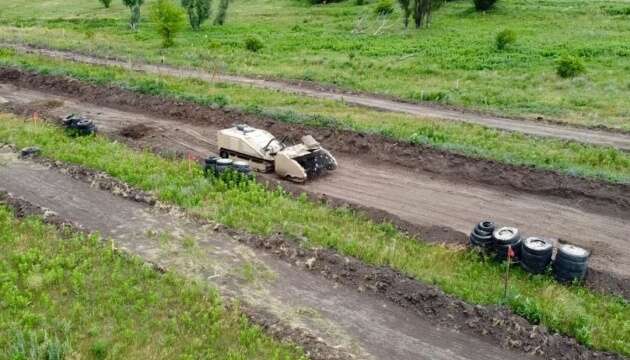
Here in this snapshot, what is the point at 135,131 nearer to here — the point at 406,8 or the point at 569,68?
the point at 569,68

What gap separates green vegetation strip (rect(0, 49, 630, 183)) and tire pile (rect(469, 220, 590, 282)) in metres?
6.60

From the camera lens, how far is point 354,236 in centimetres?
1664

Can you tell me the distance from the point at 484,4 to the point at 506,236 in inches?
1939

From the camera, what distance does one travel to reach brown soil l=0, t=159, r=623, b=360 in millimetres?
12172

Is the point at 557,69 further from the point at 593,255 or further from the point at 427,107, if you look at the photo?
the point at 593,255

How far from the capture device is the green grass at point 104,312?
11680 mm

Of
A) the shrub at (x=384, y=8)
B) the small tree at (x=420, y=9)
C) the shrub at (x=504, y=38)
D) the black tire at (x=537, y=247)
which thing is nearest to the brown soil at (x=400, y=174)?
the black tire at (x=537, y=247)

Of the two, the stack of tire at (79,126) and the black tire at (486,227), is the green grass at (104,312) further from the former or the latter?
the stack of tire at (79,126)

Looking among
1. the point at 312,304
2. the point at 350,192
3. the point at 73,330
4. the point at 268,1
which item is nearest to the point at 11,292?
the point at 73,330

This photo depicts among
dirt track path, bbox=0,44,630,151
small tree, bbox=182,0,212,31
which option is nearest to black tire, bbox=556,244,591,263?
dirt track path, bbox=0,44,630,151

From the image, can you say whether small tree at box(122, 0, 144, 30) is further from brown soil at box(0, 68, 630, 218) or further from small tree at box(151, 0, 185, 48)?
brown soil at box(0, 68, 630, 218)

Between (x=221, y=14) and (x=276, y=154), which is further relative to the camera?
(x=221, y=14)

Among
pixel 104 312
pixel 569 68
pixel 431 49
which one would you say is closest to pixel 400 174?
pixel 104 312

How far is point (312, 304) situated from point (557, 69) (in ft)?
93.3
